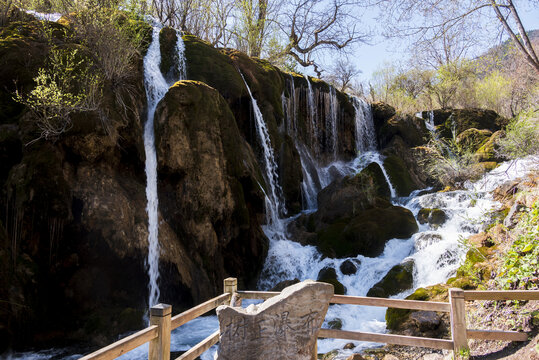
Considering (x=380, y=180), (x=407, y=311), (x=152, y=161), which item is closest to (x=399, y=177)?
(x=380, y=180)

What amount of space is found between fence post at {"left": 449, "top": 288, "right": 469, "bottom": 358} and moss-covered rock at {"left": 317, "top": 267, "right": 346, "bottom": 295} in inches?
223

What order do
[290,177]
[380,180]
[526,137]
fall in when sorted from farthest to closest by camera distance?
1. [380,180]
2. [290,177]
3. [526,137]

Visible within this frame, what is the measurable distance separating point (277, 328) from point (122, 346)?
55.2 inches

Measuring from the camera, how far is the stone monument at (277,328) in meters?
3.57

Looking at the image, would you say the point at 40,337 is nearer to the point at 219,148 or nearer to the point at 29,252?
the point at 29,252

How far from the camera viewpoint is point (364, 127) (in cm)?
2370

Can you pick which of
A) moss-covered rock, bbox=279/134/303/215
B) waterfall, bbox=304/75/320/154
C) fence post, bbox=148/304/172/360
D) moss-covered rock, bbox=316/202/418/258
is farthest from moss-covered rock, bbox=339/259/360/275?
waterfall, bbox=304/75/320/154

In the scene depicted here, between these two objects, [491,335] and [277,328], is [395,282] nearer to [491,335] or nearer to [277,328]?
[491,335]

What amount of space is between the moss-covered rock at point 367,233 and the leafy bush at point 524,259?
5.34m

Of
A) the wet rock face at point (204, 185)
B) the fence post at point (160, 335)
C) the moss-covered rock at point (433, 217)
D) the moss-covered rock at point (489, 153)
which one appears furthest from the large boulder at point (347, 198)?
the fence post at point (160, 335)

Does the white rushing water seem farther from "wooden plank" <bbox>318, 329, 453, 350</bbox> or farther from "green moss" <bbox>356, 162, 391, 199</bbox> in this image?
"green moss" <bbox>356, 162, 391, 199</bbox>

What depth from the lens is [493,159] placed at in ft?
55.1

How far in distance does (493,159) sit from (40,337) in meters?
17.9

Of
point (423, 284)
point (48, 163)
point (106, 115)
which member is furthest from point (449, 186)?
point (48, 163)
